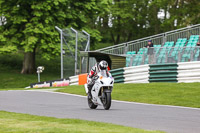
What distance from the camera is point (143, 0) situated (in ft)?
178

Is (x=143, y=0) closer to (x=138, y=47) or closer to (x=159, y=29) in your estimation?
(x=159, y=29)

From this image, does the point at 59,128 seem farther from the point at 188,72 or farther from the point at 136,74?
the point at 136,74

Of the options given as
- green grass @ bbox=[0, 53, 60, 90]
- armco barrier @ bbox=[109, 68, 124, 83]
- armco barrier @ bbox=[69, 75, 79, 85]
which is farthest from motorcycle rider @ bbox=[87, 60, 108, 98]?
green grass @ bbox=[0, 53, 60, 90]

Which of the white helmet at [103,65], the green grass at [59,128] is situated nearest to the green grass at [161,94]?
the white helmet at [103,65]

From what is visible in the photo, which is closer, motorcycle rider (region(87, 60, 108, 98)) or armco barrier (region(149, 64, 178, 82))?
motorcycle rider (region(87, 60, 108, 98))

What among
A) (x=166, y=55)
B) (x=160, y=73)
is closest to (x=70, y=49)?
(x=160, y=73)

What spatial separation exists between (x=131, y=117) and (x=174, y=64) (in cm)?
1222

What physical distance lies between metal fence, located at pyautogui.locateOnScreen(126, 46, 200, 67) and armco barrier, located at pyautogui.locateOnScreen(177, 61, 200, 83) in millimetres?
282

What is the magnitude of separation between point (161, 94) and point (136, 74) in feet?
22.0

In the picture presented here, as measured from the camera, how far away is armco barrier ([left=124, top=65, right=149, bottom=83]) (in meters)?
24.7

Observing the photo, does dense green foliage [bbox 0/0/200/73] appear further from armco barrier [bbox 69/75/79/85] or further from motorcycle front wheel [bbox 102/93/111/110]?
motorcycle front wheel [bbox 102/93/111/110]

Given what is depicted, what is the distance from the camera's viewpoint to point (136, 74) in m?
25.2

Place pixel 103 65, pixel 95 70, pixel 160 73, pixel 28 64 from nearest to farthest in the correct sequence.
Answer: pixel 103 65
pixel 95 70
pixel 160 73
pixel 28 64

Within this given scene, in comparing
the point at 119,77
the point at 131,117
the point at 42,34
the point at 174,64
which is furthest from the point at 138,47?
the point at 131,117
